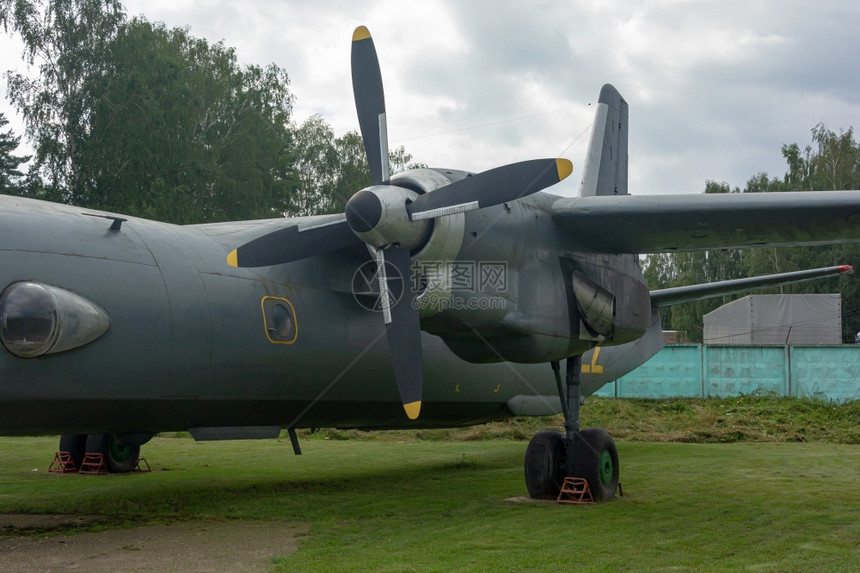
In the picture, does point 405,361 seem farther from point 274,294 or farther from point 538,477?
point 538,477

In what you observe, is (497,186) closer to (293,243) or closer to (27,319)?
(293,243)

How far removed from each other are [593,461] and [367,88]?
554cm

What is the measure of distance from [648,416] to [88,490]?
1585 cm

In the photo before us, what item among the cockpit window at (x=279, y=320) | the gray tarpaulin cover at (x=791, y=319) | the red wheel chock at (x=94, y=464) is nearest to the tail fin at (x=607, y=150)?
the cockpit window at (x=279, y=320)

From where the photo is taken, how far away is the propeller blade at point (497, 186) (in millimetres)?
9047

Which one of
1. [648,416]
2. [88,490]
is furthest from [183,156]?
[88,490]

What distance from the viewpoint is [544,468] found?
1112cm

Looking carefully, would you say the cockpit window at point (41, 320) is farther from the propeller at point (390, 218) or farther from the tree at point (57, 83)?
the tree at point (57, 83)

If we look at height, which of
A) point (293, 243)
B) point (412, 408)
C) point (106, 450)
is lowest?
point (106, 450)

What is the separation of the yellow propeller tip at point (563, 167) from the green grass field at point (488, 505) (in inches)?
146

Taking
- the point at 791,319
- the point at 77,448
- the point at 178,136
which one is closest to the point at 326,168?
the point at 178,136

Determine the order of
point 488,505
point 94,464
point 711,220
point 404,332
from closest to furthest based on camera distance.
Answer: point 404,332 → point 711,220 → point 488,505 → point 94,464

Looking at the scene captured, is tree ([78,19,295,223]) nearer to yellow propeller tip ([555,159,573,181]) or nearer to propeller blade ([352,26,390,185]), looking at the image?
propeller blade ([352,26,390,185])

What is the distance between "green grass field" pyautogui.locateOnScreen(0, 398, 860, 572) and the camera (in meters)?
7.59
